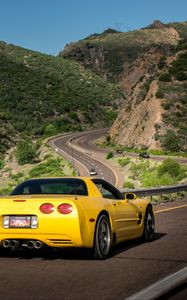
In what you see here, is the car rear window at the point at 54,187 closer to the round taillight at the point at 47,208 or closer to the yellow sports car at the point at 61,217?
the yellow sports car at the point at 61,217

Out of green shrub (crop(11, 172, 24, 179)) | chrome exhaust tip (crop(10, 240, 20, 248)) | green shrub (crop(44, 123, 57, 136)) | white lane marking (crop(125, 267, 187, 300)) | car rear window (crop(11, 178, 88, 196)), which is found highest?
green shrub (crop(44, 123, 57, 136))

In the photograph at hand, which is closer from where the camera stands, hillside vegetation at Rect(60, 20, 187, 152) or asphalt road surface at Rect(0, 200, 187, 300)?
asphalt road surface at Rect(0, 200, 187, 300)

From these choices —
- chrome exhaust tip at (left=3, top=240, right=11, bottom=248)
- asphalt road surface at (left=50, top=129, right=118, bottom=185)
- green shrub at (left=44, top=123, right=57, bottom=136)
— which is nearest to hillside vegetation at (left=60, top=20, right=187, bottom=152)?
asphalt road surface at (left=50, top=129, right=118, bottom=185)

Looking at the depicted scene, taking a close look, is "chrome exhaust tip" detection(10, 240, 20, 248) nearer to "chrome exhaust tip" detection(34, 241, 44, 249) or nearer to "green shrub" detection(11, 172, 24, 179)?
"chrome exhaust tip" detection(34, 241, 44, 249)

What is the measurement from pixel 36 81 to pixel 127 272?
126193mm

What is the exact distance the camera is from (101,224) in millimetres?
8547

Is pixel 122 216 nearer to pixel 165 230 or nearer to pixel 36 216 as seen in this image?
pixel 36 216

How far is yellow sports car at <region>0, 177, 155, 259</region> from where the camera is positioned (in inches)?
316

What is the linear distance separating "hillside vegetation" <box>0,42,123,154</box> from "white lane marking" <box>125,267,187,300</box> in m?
85.0

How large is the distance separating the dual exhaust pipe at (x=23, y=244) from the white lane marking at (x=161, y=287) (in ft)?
6.61

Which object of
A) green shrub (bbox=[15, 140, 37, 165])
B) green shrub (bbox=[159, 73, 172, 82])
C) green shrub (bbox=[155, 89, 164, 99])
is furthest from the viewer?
green shrub (bbox=[159, 73, 172, 82])

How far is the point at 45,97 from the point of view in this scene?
124125 millimetres

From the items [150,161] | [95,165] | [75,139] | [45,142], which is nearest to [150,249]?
[150,161]

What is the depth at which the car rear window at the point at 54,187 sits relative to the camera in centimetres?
895
